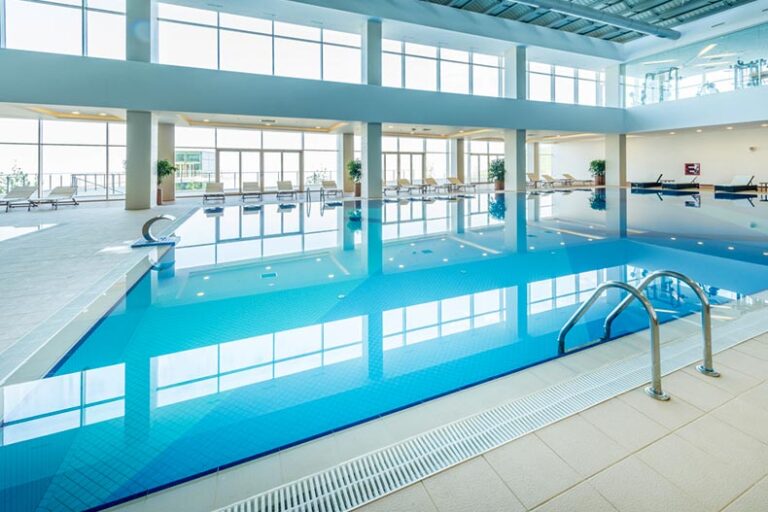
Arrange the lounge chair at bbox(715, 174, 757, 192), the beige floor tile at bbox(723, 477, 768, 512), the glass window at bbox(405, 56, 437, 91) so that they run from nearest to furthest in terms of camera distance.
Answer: the beige floor tile at bbox(723, 477, 768, 512) → the lounge chair at bbox(715, 174, 757, 192) → the glass window at bbox(405, 56, 437, 91)

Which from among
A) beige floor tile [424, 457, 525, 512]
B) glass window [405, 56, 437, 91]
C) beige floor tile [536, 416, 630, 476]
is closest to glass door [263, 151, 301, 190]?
glass window [405, 56, 437, 91]

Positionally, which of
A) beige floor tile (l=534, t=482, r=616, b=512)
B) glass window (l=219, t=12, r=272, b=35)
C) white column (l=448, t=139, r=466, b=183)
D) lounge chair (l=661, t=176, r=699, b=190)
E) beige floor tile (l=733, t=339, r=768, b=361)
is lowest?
beige floor tile (l=534, t=482, r=616, b=512)

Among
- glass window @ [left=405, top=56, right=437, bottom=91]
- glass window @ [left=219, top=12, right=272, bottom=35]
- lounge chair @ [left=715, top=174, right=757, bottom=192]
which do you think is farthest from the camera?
glass window @ [left=405, top=56, right=437, bottom=91]

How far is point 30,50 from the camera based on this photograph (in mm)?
10984

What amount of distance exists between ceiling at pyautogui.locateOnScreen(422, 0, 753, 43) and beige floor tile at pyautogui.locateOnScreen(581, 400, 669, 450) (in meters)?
14.8

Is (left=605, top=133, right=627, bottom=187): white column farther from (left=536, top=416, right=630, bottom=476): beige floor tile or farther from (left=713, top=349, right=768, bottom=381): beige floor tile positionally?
(left=536, top=416, right=630, bottom=476): beige floor tile

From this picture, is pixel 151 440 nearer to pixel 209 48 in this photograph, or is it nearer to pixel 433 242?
pixel 433 242

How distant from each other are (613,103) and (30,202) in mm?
23243

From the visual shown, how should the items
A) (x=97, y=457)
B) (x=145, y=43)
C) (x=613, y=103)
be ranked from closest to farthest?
(x=97, y=457), (x=145, y=43), (x=613, y=103)

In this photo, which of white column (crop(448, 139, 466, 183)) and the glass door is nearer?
the glass door

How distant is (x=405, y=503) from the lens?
1.54 meters

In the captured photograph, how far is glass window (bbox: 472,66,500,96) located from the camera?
19219 mm

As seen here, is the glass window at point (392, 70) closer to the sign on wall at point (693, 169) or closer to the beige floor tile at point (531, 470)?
the sign on wall at point (693, 169)

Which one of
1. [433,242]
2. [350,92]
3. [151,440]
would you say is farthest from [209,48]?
[151,440]
